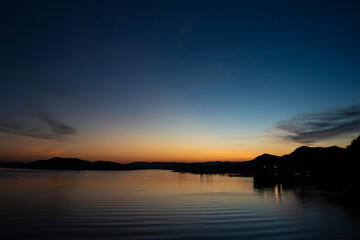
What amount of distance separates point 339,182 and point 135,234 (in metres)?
69.1

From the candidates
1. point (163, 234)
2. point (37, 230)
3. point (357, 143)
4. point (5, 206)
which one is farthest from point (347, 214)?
point (357, 143)

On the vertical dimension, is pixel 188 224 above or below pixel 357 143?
below

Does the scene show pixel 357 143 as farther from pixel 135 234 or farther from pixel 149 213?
pixel 135 234

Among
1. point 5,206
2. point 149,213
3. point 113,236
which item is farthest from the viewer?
point 5,206

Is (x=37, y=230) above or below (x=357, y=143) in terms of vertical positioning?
below

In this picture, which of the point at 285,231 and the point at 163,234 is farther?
the point at 285,231

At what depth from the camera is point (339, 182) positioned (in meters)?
64.4

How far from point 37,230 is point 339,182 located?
7390cm

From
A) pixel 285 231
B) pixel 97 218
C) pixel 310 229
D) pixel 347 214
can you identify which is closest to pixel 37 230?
pixel 97 218

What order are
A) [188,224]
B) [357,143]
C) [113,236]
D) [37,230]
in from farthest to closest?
1. [357,143]
2. [188,224]
3. [37,230]
4. [113,236]

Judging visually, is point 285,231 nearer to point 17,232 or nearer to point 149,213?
point 149,213

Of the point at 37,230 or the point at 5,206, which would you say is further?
the point at 5,206

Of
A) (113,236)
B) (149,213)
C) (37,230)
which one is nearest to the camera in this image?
(113,236)

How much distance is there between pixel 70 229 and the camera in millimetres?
17359
